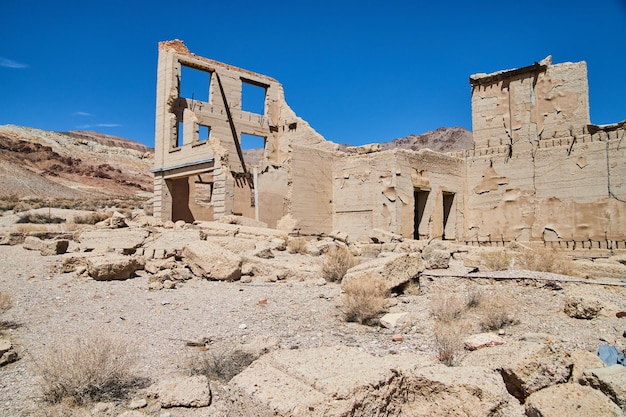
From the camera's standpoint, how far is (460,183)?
61.7 ft

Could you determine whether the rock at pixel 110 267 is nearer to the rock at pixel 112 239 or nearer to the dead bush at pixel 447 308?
the rock at pixel 112 239

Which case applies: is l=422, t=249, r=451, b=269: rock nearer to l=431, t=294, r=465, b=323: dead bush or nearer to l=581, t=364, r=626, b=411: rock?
l=431, t=294, r=465, b=323: dead bush

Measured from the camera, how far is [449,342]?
454cm

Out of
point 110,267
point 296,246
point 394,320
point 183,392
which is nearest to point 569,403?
point 183,392

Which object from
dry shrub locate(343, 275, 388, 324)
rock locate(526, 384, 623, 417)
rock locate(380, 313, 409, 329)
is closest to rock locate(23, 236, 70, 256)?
dry shrub locate(343, 275, 388, 324)

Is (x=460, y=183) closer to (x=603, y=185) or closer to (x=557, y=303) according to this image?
(x=603, y=185)

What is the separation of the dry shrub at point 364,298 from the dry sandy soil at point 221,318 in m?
0.18

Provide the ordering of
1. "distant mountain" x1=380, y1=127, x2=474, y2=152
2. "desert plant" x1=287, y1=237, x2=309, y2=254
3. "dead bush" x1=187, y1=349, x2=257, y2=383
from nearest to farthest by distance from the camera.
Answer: "dead bush" x1=187, y1=349, x2=257, y2=383
"desert plant" x1=287, y1=237, x2=309, y2=254
"distant mountain" x1=380, y1=127, x2=474, y2=152

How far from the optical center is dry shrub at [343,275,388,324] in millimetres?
6023

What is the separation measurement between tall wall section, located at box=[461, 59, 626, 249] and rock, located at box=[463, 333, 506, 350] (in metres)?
13.1

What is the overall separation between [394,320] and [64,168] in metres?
54.5

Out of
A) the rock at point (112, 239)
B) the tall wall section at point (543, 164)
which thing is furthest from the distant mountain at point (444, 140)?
the rock at point (112, 239)

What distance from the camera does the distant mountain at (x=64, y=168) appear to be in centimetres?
4309

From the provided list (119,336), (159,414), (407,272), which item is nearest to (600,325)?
(407,272)
